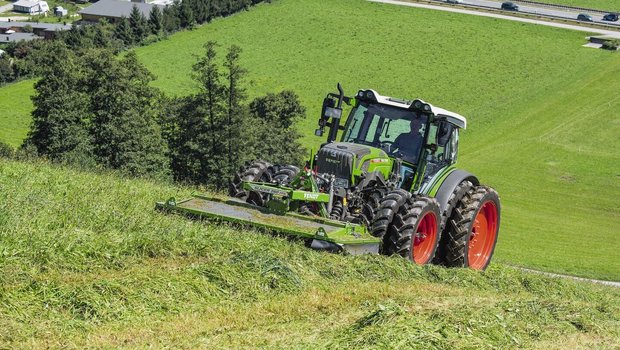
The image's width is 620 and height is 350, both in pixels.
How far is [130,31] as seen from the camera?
7994 cm

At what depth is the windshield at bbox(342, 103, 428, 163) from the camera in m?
15.5

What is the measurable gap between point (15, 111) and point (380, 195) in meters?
53.9

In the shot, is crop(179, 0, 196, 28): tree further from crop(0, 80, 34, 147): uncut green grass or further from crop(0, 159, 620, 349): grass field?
crop(0, 159, 620, 349): grass field

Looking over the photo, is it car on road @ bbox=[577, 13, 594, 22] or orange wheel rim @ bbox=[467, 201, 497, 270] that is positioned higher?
car on road @ bbox=[577, 13, 594, 22]

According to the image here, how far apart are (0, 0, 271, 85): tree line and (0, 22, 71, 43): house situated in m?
19.8

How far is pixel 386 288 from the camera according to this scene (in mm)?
11656

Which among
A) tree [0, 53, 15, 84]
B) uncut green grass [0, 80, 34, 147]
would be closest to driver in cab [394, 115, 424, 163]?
uncut green grass [0, 80, 34, 147]

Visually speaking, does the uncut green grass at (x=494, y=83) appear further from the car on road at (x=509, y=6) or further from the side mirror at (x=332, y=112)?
the side mirror at (x=332, y=112)

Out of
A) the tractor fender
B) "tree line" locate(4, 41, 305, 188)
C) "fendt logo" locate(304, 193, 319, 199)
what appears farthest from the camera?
"tree line" locate(4, 41, 305, 188)

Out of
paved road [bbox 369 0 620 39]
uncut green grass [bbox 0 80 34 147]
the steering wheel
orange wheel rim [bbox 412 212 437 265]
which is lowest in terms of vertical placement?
uncut green grass [bbox 0 80 34 147]

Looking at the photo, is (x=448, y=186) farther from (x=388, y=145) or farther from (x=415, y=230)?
(x=415, y=230)

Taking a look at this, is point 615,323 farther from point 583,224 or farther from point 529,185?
point 529,185

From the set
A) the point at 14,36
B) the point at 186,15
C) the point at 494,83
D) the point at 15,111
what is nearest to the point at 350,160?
the point at 15,111

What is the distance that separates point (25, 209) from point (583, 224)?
32772 millimetres
